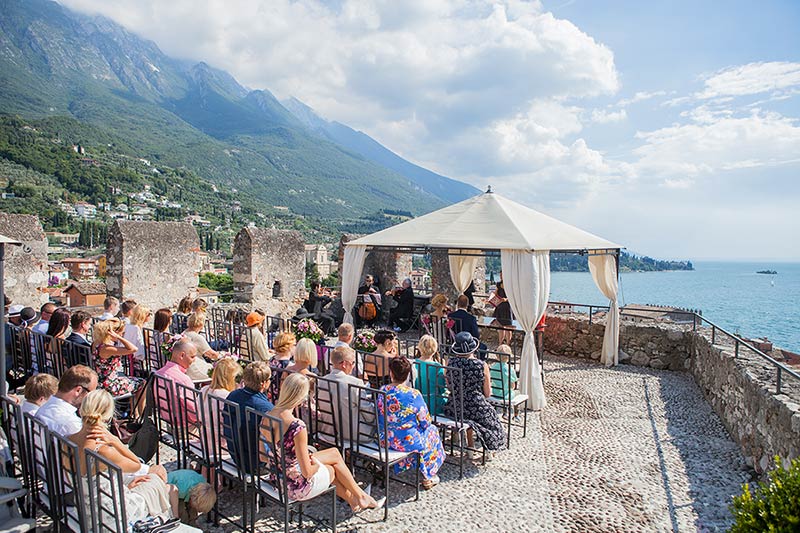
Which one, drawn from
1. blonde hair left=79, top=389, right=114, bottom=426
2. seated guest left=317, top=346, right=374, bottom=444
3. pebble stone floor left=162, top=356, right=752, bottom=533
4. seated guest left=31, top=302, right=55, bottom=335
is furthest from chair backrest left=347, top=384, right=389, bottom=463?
seated guest left=31, top=302, right=55, bottom=335

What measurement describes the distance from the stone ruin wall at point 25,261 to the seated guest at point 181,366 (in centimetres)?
555

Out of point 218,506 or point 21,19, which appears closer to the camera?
point 218,506

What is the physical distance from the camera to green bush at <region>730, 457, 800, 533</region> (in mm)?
2373

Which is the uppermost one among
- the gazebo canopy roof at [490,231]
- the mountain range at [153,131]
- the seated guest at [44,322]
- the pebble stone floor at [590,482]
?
the mountain range at [153,131]

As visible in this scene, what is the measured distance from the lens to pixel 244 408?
3.45 metres

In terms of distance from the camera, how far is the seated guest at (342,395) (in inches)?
161

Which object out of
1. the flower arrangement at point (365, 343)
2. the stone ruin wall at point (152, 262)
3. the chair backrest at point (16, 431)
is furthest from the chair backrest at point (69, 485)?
the stone ruin wall at point (152, 262)

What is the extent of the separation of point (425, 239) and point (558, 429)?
3.27 metres

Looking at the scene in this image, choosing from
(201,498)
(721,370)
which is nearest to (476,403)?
(201,498)

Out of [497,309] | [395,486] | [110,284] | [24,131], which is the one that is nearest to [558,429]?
[395,486]

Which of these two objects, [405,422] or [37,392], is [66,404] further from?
[405,422]

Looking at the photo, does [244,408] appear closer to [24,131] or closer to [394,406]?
[394,406]

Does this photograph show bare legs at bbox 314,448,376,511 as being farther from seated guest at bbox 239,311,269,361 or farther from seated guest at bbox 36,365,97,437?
seated guest at bbox 239,311,269,361

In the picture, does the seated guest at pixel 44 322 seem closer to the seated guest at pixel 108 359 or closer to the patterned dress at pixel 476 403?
the seated guest at pixel 108 359
